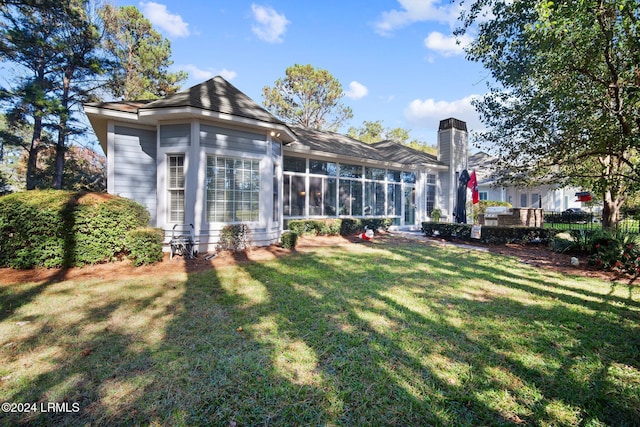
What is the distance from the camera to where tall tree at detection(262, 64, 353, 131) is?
96.5 ft

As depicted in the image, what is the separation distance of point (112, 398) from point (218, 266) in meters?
4.55

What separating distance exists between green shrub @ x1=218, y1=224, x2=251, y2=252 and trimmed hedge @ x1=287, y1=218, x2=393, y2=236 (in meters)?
2.71

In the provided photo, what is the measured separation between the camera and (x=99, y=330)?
11.6 feet

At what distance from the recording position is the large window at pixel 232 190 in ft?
27.4

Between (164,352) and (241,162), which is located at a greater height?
(241,162)

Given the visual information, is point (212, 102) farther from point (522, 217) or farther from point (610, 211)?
point (522, 217)

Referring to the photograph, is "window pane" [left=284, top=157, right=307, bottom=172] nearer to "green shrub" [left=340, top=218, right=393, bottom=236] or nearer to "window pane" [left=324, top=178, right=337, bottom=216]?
"window pane" [left=324, top=178, right=337, bottom=216]

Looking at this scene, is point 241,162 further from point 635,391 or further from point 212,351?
point 635,391

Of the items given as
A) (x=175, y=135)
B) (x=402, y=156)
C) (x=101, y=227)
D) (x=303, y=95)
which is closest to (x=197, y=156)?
(x=175, y=135)

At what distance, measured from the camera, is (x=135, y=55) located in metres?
21.6

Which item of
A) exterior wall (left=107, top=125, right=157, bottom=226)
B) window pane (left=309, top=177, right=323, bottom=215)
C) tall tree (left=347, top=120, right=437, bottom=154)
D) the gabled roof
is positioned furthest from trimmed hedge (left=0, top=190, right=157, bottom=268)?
tall tree (left=347, top=120, right=437, bottom=154)

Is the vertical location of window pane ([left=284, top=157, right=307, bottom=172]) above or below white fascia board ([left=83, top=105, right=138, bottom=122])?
below

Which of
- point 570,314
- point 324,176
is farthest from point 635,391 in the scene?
→ point 324,176

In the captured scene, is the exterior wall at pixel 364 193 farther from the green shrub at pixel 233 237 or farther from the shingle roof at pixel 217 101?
the shingle roof at pixel 217 101
